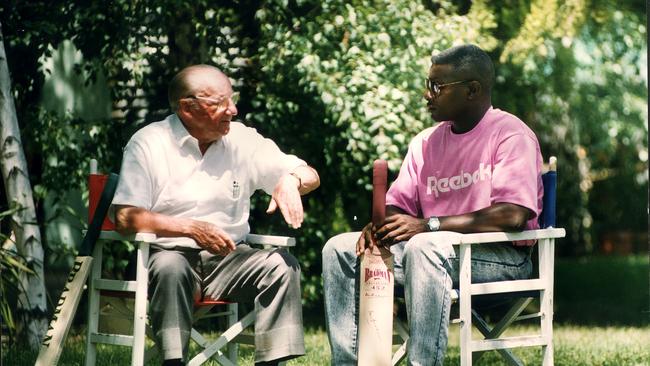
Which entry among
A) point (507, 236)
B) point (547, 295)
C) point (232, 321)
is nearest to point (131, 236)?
point (232, 321)

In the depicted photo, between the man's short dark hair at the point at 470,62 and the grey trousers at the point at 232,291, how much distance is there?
0.82m

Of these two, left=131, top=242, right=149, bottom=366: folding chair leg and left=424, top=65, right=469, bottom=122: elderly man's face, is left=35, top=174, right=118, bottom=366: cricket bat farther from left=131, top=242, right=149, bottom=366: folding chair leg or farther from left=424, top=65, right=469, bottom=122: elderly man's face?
left=424, top=65, right=469, bottom=122: elderly man's face

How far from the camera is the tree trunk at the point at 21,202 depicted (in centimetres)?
501

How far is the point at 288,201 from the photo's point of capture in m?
3.48

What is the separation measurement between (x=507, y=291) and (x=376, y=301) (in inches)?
18.0

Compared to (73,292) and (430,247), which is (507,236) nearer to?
(430,247)

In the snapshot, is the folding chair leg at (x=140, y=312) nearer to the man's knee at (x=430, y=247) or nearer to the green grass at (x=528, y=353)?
the man's knee at (x=430, y=247)

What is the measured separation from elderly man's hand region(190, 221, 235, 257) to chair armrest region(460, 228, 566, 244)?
2.38ft

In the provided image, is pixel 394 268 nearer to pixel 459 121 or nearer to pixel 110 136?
pixel 459 121

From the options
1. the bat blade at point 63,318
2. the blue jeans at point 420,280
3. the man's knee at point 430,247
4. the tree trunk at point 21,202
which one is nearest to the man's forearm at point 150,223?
the bat blade at point 63,318

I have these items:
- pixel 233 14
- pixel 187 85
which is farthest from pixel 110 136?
pixel 187 85

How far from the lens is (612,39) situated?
7.02 meters

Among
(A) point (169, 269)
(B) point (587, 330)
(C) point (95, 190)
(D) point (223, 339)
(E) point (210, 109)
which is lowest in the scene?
(B) point (587, 330)

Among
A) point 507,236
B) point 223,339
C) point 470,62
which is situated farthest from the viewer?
point 470,62
